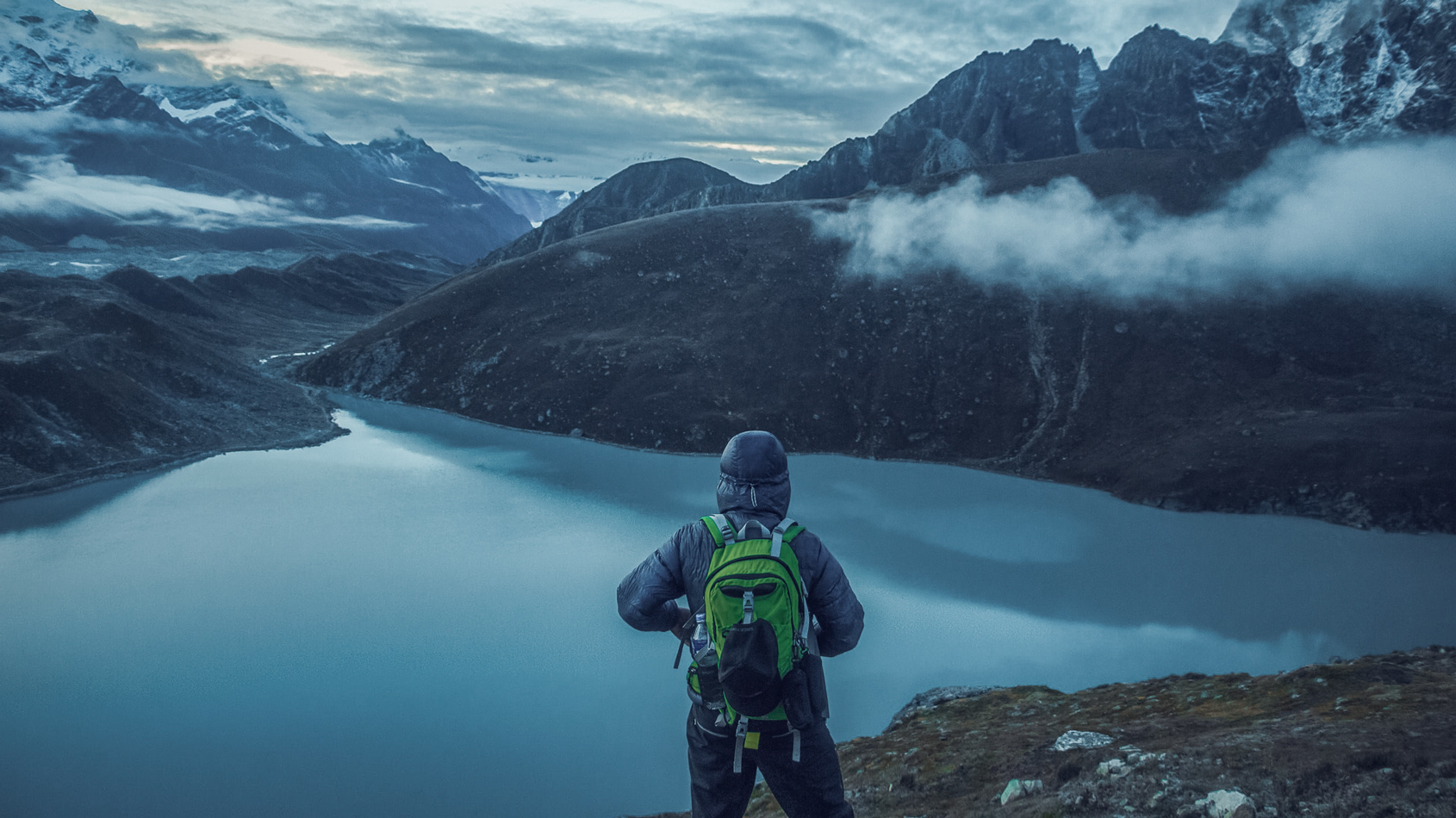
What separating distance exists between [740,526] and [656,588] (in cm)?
80

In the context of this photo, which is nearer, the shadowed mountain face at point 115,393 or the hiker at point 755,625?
the hiker at point 755,625

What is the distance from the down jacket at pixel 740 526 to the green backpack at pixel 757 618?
0.13m

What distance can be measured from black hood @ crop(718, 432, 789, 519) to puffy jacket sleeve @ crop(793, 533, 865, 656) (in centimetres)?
35

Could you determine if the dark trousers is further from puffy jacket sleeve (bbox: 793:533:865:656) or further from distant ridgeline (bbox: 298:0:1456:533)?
distant ridgeline (bbox: 298:0:1456:533)

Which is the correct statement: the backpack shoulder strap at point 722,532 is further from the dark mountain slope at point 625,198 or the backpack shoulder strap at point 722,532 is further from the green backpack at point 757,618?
the dark mountain slope at point 625,198

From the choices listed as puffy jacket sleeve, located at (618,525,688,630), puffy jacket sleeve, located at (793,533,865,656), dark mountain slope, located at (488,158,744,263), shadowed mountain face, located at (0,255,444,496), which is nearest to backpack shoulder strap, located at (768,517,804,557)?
puffy jacket sleeve, located at (793,533,865,656)

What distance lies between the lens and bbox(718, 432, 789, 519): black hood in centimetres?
577

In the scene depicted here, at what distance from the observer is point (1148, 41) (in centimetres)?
11744

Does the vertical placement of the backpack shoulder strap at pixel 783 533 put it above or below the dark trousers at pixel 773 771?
above

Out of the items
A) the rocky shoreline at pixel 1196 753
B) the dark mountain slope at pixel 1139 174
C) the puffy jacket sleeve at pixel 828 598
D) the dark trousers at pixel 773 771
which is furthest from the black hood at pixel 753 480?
the dark mountain slope at pixel 1139 174

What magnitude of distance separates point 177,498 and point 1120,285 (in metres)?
76.8

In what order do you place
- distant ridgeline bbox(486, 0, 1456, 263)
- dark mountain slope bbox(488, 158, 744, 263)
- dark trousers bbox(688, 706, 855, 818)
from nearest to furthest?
dark trousers bbox(688, 706, 855, 818), distant ridgeline bbox(486, 0, 1456, 263), dark mountain slope bbox(488, 158, 744, 263)

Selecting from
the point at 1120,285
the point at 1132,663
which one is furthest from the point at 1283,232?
the point at 1132,663

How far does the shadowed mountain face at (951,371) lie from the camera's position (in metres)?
52.7
